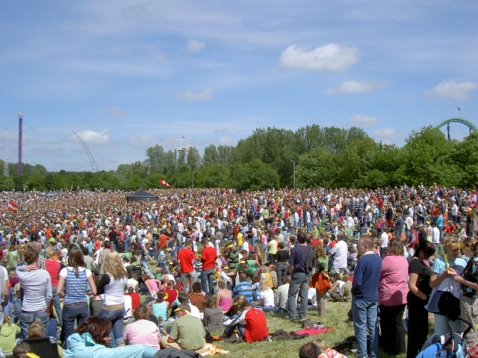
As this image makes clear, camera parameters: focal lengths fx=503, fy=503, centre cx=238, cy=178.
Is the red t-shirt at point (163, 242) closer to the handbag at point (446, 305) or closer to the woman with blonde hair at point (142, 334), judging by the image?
the woman with blonde hair at point (142, 334)

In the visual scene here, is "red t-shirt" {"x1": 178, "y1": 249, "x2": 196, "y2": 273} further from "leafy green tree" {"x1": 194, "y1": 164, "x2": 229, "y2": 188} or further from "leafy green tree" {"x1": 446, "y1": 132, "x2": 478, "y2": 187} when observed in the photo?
"leafy green tree" {"x1": 194, "y1": 164, "x2": 229, "y2": 188}

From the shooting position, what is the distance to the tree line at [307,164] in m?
46.2

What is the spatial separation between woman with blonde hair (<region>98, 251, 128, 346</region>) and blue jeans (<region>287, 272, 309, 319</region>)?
3244 mm

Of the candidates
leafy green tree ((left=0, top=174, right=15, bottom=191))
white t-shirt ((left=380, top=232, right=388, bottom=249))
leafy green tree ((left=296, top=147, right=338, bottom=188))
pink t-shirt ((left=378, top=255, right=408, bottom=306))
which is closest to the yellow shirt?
white t-shirt ((left=380, top=232, right=388, bottom=249))

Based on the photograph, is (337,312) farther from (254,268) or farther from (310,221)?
(310,221)

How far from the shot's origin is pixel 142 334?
582 cm

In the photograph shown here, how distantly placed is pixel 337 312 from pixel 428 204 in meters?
16.0

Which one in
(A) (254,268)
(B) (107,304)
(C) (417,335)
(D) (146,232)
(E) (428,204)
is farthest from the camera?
(E) (428,204)

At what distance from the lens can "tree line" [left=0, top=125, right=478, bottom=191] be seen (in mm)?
46219

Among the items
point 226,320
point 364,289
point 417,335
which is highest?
point 364,289

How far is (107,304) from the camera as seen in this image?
20.2ft

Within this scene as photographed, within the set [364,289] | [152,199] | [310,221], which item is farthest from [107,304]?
[152,199]

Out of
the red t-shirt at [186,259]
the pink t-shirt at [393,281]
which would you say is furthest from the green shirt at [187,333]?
the red t-shirt at [186,259]

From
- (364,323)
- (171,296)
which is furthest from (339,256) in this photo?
(364,323)
